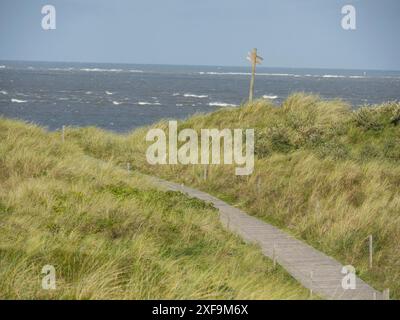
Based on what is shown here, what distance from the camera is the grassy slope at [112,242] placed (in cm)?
816

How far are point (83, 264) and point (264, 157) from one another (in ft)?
46.7

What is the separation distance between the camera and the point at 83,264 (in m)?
8.77

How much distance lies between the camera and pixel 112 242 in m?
10.9

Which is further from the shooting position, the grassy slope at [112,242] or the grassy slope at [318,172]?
the grassy slope at [318,172]

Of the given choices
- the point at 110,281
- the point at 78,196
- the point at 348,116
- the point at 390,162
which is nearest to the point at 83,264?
the point at 110,281

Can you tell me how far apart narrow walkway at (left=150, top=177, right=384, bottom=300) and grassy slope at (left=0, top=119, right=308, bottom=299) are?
0.33 m

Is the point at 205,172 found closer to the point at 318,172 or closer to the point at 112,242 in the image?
the point at 318,172

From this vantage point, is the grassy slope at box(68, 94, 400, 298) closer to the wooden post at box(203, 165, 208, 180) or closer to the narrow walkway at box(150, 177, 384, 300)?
the wooden post at box(203, 165, 208, 180)

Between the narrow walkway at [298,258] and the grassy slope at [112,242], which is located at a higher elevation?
the grassy slope at [112,242]

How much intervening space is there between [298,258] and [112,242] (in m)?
3.31

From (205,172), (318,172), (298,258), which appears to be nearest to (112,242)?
(298,258)

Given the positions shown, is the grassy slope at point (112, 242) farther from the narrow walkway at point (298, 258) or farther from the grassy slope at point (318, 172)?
the grassy slope at point (318, 172)

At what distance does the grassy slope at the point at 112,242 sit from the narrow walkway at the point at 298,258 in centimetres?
33

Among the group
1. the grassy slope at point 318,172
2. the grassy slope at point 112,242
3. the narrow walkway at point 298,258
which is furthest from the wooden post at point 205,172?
the narrow walkway at point 298,258
